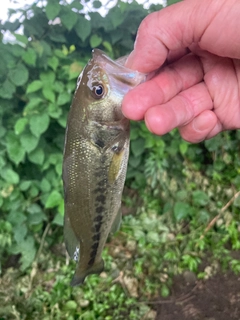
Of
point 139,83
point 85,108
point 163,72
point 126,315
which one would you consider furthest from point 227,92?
point 126,315

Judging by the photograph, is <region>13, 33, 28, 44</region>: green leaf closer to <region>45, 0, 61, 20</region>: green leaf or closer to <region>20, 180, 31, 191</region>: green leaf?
<region>45, 0, 61, 20</region>: green leaf

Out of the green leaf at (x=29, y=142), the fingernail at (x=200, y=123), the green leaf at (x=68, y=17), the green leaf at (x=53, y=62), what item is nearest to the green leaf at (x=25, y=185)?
the green leaf at (x=29, y=142)

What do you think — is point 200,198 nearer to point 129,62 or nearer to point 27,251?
point 27,251

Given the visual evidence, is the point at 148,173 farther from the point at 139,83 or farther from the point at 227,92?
the point at 139,83

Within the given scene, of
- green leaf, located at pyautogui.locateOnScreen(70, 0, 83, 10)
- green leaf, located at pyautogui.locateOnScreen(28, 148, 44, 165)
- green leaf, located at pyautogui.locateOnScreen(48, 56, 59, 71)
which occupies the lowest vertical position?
green leaf, located at pyautogui.locateOnScreen(28, 148, 44, 165)

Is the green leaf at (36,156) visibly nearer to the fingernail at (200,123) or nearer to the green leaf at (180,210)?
the green leaf at (180,210)

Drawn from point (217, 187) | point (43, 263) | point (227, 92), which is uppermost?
point (227, 92)

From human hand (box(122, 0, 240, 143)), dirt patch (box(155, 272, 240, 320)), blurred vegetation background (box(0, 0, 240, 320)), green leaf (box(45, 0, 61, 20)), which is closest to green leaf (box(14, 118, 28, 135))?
blurred vegetation background (box(0, 0, 240, 320))

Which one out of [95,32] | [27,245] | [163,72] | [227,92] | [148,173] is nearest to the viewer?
[163,72]
